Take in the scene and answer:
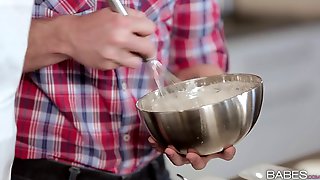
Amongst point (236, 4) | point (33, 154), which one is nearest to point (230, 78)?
point (33, 154)

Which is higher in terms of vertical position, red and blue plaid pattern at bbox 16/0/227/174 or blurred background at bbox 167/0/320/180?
red and blue plaid pattern at bbox 16/0/227/174

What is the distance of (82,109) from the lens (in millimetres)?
904

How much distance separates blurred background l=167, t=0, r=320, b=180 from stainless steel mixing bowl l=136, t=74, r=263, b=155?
1129 mm

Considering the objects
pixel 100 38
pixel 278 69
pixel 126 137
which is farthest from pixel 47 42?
pixel 278 69

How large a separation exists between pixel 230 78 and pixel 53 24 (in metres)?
0.23

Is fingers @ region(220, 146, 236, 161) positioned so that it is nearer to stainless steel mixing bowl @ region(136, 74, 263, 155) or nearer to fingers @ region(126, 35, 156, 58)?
stainless steel mixing bowl @ region(136, 74, 263, 155)

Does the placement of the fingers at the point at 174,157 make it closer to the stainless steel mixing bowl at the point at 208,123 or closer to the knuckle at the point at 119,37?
the stainless steel mixing bowl at the point at 208,123

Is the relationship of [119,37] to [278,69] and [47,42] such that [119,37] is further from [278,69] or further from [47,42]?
[278,69]

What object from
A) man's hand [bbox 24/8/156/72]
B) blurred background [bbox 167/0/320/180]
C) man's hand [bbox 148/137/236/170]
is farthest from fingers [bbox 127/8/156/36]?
blurred background [bbox 167/0/320/180]

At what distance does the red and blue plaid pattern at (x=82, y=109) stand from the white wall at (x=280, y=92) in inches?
39.1

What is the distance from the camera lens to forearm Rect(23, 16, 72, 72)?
789 millimetres

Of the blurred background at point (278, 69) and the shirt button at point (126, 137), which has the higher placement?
the shirt button at point (126, 137)

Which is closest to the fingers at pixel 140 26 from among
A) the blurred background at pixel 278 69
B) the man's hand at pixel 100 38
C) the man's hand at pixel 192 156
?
the man's hand at pixel 100 38

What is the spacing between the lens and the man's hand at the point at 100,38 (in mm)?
746
